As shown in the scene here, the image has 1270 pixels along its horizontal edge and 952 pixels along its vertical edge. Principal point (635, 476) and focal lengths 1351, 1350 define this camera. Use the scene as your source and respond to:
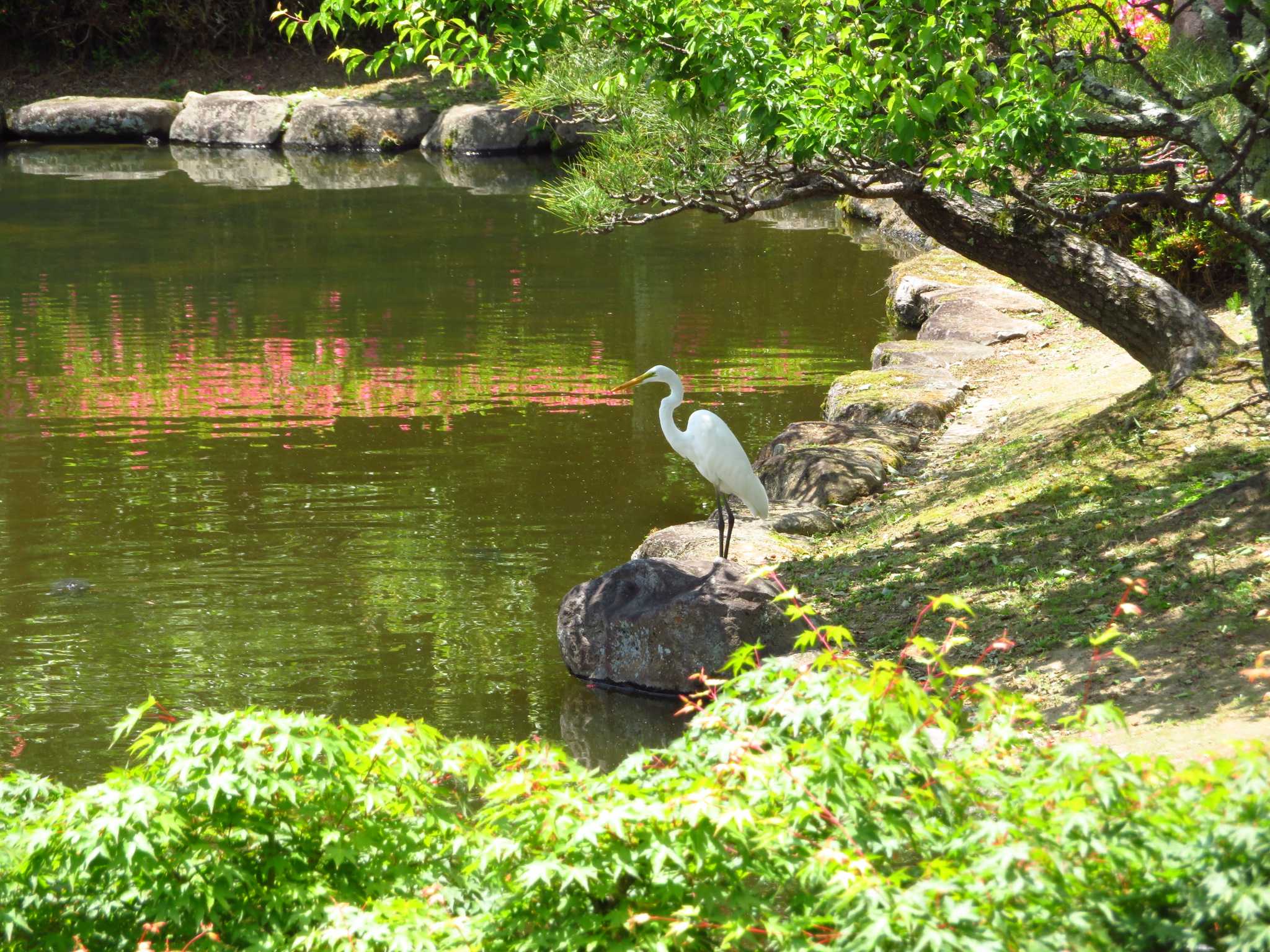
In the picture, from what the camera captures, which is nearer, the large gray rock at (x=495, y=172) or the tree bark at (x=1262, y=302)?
the tree bark at (x=1262, y=302)

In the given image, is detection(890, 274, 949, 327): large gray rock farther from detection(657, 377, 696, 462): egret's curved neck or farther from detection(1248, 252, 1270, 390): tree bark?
detection(1248, 252, 1270, 390): tree bark

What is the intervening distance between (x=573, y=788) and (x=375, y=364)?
9.48 meters

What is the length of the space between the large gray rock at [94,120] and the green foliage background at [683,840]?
2754 cm

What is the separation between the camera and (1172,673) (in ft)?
15.9

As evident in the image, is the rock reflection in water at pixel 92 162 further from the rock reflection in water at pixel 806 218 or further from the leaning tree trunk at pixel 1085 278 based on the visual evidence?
the leaning tree trunk at pixel 1085 278

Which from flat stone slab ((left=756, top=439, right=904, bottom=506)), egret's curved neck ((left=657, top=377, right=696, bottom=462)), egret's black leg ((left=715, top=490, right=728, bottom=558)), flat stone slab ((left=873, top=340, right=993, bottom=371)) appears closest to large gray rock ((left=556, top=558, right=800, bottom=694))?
egret's black leg ((left=715, top=490, right=728, bottom=558))

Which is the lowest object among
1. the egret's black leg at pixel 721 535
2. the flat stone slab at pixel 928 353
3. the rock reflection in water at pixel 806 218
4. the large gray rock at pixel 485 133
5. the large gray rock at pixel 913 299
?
the egret's black leg at pixel 721 535

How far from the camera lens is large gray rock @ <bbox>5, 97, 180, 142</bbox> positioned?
91.7 feet

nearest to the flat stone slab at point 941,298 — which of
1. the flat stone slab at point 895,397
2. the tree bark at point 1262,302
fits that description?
the flat stone slab at point 895,397

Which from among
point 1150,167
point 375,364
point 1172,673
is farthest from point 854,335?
point 1172,673

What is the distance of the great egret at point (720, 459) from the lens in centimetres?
714

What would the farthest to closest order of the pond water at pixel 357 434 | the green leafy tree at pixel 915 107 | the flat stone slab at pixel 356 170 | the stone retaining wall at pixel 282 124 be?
the stone retaining wall at pixel 282 124
the flat stone slab at pixel 356 170
the pond water at pixel 357 434
the green leafy tree at pixel 915 107

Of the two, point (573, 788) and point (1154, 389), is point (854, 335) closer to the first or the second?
point (1154, 389)

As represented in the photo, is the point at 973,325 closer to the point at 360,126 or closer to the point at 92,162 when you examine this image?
the point at 360,126
